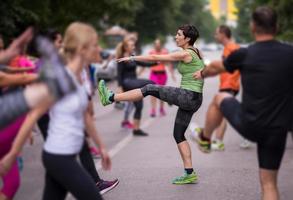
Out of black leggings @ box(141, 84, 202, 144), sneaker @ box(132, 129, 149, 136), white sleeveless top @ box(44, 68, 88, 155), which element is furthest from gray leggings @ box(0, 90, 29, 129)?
sneaker @ box(132, 129, 149, 136)

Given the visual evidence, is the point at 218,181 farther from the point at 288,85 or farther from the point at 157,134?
the point at 157,134

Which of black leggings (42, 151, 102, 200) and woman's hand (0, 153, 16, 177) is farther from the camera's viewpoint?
woman's hand (0, 153, 16, 177)

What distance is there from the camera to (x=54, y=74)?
4.38m

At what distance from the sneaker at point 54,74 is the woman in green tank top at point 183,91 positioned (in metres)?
2.86

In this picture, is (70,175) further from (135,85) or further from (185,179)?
(135,85)

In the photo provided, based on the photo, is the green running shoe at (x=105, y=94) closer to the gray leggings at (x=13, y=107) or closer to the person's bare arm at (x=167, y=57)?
the person's bare arm at (x=167, y=57)

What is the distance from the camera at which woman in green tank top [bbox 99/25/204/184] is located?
295 inches

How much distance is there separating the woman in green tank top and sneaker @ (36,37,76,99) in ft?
9.40

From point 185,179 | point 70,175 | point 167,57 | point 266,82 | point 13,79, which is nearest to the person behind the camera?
point 70,175

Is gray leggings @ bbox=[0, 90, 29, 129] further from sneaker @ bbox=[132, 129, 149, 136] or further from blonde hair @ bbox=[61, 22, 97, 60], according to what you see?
sneaker @ bbox=[132, 129, 149, 136]

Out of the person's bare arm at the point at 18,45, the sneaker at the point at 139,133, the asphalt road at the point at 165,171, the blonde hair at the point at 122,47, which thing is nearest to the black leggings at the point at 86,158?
the asphalt road at the point at 165,171

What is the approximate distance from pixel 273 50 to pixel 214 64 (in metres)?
A: 0.52

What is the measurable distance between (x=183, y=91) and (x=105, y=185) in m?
1.40

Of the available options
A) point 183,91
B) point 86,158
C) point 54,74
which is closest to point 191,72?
point 183,91
